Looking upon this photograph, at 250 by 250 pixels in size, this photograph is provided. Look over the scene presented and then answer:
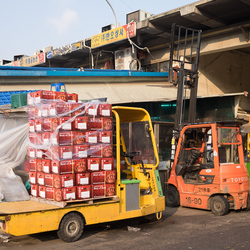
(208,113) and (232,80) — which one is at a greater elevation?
(232,80)

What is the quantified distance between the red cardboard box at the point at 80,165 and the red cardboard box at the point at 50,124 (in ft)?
2.43

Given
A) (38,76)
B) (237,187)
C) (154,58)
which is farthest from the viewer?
(154,58)

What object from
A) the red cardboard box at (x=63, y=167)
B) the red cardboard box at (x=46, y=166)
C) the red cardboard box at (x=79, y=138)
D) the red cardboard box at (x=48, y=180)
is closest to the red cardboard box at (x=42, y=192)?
the red cardboard box at (x=48, y=180)

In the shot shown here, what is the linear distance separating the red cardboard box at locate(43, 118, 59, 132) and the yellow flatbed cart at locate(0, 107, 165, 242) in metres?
1.28

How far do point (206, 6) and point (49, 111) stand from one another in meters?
9.86

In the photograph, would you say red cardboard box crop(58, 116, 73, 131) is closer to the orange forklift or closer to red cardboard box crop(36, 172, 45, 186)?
red cardboard box crop(36, 172, 45, 186)

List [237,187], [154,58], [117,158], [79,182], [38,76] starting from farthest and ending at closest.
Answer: [154,58], [38,76], [237,187], [117,158], [79,182]

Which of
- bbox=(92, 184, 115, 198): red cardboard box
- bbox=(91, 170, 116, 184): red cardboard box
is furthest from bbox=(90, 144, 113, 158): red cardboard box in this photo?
bbox=(92, 184, 115, 198): red cardboard box

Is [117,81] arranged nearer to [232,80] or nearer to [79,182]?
[232,80]

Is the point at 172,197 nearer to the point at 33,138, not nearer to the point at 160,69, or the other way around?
the point at 33,138

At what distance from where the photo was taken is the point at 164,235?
6699 mm

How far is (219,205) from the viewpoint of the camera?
329 inches

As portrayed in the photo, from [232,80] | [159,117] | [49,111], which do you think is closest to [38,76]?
[159,117]

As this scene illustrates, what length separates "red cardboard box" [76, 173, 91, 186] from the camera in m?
6.33
